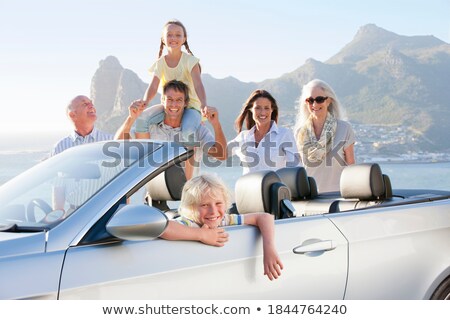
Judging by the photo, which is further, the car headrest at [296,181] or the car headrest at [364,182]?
the car headrest at [296,181]

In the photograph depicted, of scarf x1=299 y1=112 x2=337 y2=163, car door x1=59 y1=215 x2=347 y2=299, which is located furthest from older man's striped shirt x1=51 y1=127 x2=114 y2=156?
car door x1=59 y1=215 x2=347 y2=299

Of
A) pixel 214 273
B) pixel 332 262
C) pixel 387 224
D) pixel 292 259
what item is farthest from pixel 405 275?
pixel 214 273

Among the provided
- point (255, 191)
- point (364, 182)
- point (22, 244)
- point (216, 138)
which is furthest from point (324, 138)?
point (22, 244)

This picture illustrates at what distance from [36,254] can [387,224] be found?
6.39 ft

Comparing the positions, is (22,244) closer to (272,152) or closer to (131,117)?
(131,117)

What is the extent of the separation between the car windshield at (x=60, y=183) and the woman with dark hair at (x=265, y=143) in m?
2.26

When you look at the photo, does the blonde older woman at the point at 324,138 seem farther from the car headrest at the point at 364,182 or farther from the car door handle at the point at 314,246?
the car door handle at the point at 314,246

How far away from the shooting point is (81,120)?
535 cm

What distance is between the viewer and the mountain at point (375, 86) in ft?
239

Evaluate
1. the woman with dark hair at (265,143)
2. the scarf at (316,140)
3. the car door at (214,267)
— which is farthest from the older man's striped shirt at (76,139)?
the car door at (214,267)

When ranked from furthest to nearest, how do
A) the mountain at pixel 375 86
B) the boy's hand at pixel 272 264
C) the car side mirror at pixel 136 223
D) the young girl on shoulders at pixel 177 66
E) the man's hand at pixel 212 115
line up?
the mountain at pixel 375 86, the young girl on shoulders at pixel 177 66, the man's hand at pixel 212 115, the boy's hand at pixel 272 264, the car side mirror at pixel 136 223

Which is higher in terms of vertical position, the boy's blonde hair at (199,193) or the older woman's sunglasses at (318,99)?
the older woman's sunglasses at (318,99)

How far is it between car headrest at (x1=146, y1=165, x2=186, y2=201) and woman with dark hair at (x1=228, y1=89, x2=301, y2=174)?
1.92 m
